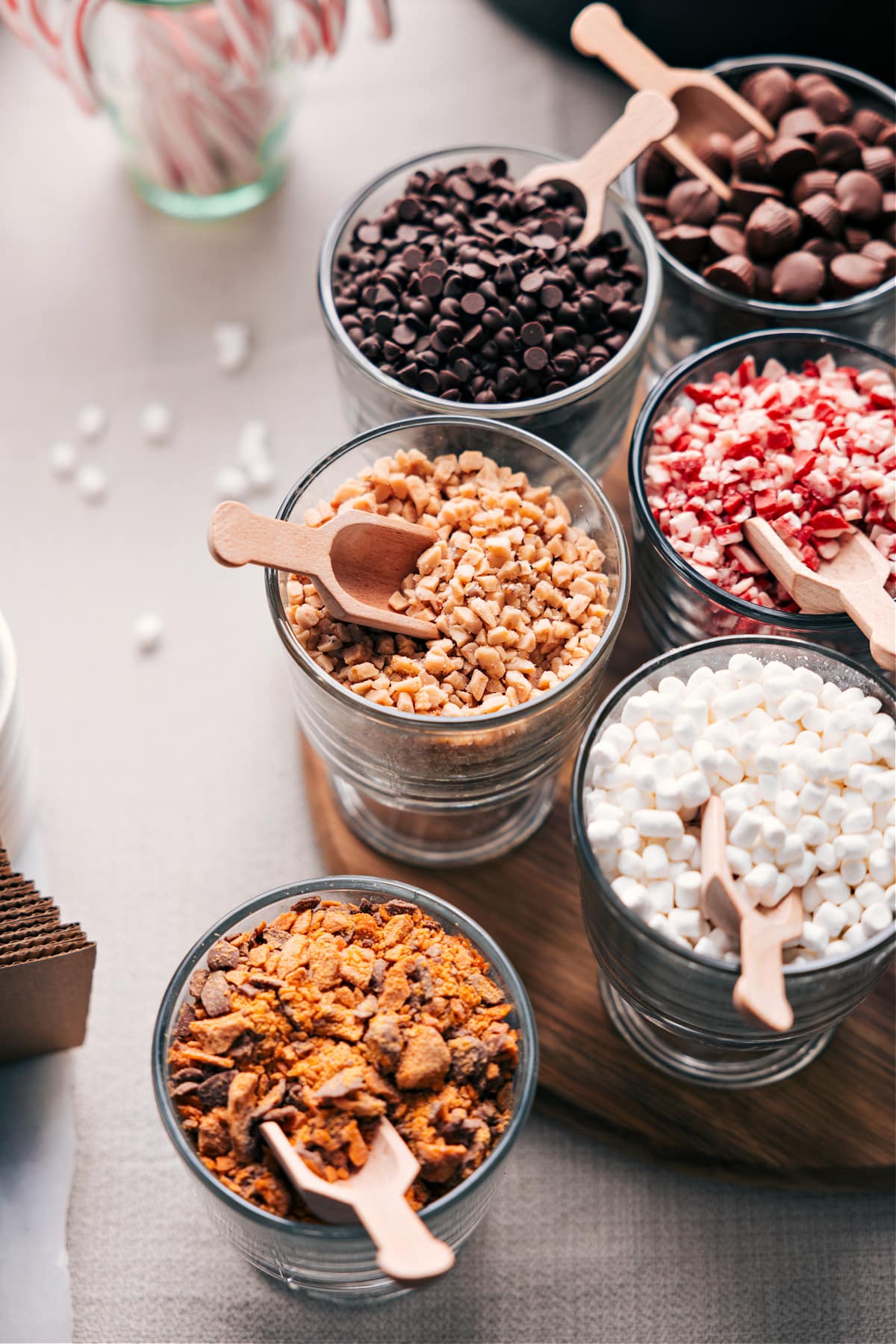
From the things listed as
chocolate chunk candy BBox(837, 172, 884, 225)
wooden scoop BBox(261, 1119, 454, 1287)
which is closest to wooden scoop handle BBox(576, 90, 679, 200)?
chocolate chunk candy BBox(837, 172, 884, 225)

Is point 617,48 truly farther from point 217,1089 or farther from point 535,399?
point 217,1089

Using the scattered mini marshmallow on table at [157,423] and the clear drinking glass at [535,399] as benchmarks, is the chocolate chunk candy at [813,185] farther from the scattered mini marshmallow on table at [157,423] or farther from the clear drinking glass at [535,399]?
the scattered mini marshmallow on table at [157,423]

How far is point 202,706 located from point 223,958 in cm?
54

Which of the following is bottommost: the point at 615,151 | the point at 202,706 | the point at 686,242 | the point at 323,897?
the point at 202,706

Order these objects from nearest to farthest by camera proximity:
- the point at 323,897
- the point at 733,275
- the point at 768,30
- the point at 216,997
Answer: the point at 216,997
the point at 323,897
the point at 733,275
the point at 768,30

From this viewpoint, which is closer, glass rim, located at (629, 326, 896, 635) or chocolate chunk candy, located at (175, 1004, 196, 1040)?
chocolate chunk candy, located at (175, 1004, 196, 1040)

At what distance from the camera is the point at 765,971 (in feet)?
3.16

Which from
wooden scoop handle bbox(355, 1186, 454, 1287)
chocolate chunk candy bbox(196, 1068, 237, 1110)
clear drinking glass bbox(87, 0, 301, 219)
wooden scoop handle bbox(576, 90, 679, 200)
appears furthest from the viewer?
clear drinking glass bbox(87, 0, 301, 219)

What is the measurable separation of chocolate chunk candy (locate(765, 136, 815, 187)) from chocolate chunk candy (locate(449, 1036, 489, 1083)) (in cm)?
108

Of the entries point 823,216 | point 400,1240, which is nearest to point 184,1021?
point 400,1240

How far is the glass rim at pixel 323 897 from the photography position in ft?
3.13

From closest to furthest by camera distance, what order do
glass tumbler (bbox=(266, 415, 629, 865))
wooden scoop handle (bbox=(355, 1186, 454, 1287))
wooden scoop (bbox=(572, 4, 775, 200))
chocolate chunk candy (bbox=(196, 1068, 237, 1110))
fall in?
1. wooden scoop handle (bbox=(355, 1186, 454, 1287))
2. chocolate chunk candy (bbox=(196, 1068, 237, 1110))
3. glass tumbler (bbox=(266, 415, 629, 865))
4. wooden scoop (bbox=(572, 4, 775, 200))

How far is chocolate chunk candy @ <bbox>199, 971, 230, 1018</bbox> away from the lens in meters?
1.03

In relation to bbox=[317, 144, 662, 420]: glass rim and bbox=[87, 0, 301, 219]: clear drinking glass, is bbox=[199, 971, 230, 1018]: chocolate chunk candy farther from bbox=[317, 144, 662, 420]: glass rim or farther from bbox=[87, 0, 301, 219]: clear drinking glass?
bbox=[87, 0, 301, 219]: clear drinking glass
